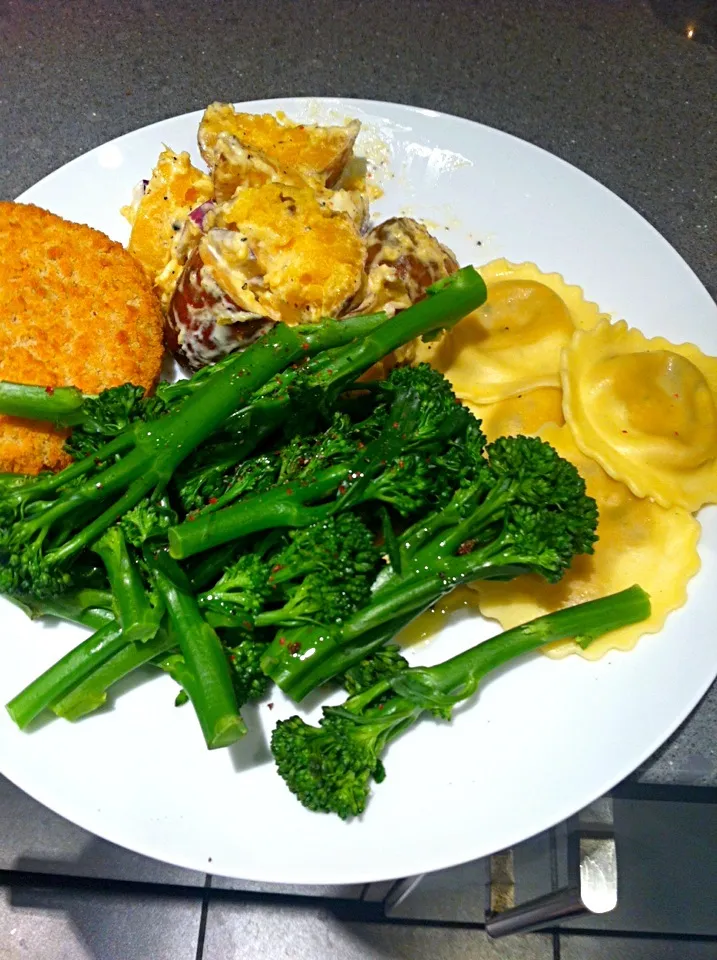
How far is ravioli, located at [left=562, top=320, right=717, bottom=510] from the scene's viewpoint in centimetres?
276

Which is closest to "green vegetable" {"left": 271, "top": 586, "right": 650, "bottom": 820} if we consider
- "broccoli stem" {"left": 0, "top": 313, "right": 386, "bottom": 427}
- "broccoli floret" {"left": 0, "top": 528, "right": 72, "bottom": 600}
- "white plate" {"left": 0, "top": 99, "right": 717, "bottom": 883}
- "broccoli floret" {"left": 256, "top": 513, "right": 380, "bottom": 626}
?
→ "white plate" {"left": 0, "top": 99, "right": 717, "bottom": 883}

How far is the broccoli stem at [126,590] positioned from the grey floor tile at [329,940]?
1.24 metres

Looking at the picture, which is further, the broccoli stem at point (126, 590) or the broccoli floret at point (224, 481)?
the broccoli floret at point (224, 481)

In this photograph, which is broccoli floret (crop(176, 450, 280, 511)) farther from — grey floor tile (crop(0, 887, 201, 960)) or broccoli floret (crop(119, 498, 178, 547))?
grey floor tile (crop(0, 887, 201, 960))

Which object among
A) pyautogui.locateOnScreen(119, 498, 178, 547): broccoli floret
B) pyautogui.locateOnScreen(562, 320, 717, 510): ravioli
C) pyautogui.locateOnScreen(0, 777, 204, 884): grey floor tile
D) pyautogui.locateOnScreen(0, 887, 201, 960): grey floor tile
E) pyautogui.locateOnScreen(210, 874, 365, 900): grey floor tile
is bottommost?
pyautogui.locateOnScreen(0, 887, 201, 960): grey floor tile

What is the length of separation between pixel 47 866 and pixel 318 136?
2.96 metres

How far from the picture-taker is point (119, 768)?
2.38 meters

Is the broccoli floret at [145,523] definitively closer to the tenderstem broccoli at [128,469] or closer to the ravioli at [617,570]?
the tenderstem broccoli at [128,469]

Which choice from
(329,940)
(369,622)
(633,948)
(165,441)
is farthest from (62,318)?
(633,948)

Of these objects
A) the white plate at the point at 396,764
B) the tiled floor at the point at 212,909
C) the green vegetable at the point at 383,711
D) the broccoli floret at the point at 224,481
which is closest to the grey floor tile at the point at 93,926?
the tiled floor at the point at 212,909

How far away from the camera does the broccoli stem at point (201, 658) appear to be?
2146 mm

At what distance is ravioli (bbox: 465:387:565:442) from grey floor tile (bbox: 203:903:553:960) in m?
1.81

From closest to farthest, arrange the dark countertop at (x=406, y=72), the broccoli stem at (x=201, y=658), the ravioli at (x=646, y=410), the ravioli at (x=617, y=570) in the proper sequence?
the broccoli stem at (x=201, y=658)
the ravioli at (x=617, y=570)
the ravioli at (x=646, y=410)
the dark countertop at (x=406, y=72)

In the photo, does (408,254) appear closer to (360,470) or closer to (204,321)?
(204,321)
